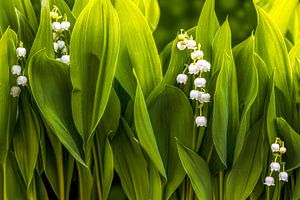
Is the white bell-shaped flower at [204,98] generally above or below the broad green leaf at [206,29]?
below

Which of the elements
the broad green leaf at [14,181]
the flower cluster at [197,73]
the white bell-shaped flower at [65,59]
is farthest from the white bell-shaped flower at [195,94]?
the broad green leaf at [14,181]

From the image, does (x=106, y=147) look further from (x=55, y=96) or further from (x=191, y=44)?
(x=191, y=44)

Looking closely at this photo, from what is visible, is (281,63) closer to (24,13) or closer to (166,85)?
(166,85)

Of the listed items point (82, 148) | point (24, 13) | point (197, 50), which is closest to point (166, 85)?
point (197, 50)

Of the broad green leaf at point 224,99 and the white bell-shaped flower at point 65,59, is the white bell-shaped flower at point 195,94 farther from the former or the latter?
the white bell-shaped flower at point 65,59

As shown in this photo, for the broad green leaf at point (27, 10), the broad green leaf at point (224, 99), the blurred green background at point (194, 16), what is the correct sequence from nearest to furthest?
the broad green leaf at point (224, 99)
the broad green leaf at point (27, 10)
the blurred green background at point (194, 16)

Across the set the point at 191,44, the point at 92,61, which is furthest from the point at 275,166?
the point at 92,61
